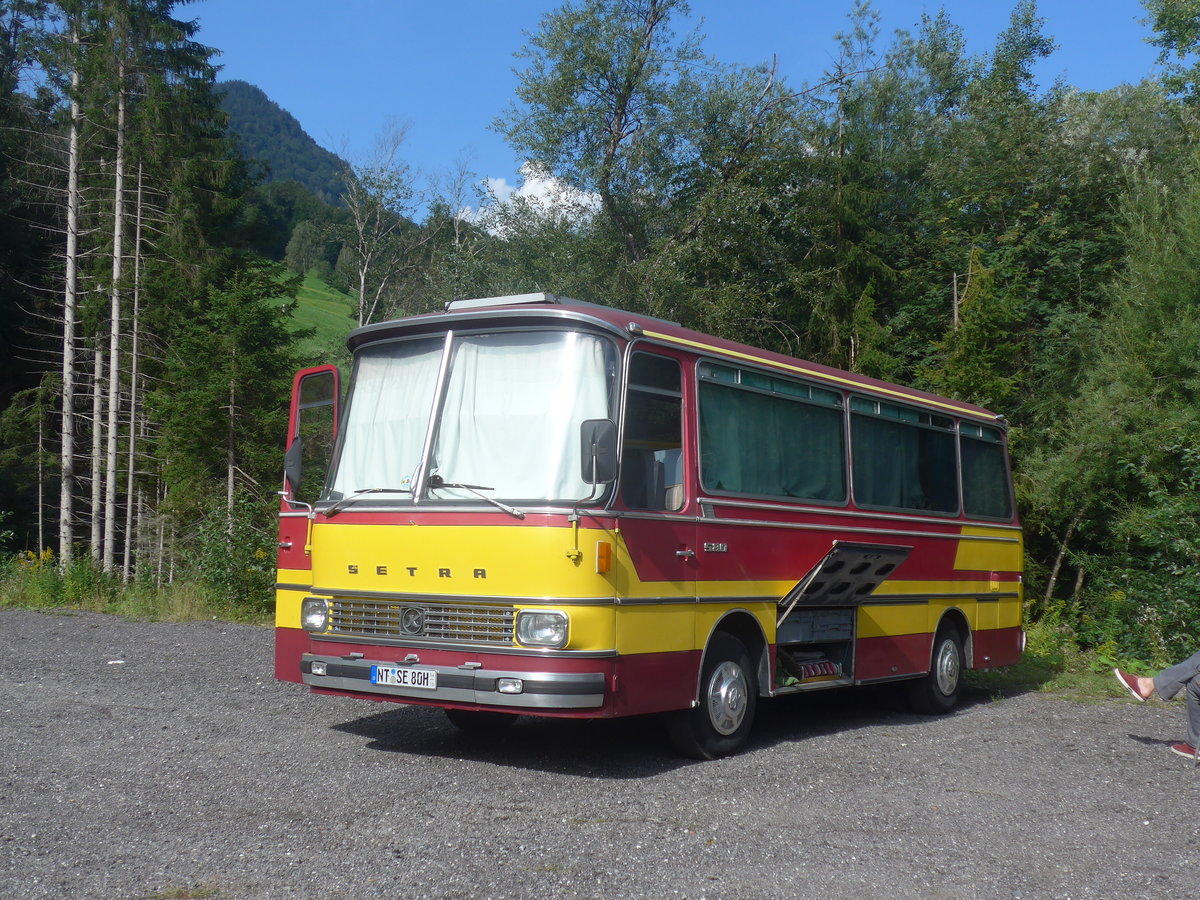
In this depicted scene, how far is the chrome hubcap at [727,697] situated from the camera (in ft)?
27.5

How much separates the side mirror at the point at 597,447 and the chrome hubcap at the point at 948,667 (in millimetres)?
6177

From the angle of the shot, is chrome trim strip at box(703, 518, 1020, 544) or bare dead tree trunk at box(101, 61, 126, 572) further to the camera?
bare dead tree trunk at box(101, 61, 126, 572)

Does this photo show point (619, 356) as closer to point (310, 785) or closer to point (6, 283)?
point (310, 785)

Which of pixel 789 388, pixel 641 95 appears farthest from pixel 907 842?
pixel 641 95

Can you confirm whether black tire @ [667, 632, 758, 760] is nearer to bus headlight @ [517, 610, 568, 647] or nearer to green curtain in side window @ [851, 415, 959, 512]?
bus headlight @ [517, 610, 568, 647]

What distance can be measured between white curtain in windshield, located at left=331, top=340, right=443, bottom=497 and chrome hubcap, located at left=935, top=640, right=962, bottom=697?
636cm

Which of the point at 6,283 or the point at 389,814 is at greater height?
the point at 6,283

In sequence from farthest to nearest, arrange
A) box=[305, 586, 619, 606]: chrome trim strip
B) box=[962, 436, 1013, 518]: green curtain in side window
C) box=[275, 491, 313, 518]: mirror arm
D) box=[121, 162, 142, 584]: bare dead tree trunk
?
box=[121, 162, 142, 584]: bare dead tree trunk → box=[962, 436, 1013, 518]: green curtain in side window → box=[275, 491, 313, 518]: mirror arm → box=[305, 586, 619, 606]: chrome trim strip

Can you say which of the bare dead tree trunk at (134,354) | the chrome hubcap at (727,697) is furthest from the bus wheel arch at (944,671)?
the bare dead tree trunk at (134,354)

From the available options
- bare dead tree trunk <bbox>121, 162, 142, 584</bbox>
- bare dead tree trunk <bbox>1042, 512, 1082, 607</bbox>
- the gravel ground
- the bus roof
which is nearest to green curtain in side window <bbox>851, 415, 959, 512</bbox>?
the bus roof

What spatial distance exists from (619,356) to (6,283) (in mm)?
37076

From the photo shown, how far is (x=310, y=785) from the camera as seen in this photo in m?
6.97

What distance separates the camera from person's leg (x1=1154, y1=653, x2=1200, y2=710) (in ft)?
27.9

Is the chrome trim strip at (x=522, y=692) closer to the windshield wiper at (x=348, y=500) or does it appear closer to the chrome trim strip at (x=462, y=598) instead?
the chrome trim strip at (x=462, y=598)
